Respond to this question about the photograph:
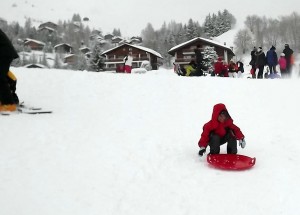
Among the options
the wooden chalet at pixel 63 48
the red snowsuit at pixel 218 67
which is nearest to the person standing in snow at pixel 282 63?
the red snowsuit at pixel 218 67

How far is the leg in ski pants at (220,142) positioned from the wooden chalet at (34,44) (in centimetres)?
10570

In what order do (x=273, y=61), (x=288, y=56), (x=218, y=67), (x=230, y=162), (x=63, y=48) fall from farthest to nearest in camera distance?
(x=63, y=48) < (x=218, y=67) < (x=288, y=56) < (x=273, y=61) < (x=230, y=162)

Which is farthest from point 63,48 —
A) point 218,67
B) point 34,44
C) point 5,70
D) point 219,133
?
point 219,133

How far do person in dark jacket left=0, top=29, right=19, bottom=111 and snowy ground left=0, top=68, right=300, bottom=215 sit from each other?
16.6 inches

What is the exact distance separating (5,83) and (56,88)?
148 inches

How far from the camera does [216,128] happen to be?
5.48m

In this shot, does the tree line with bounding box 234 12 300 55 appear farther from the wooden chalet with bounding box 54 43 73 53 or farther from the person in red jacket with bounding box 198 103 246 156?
the person in red jacket with bounding box 198 103 246 156

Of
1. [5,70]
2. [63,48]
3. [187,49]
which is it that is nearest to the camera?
[5,70]

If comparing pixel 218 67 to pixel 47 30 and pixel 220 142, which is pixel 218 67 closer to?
pixel 220 142

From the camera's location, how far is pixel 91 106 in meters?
9.09

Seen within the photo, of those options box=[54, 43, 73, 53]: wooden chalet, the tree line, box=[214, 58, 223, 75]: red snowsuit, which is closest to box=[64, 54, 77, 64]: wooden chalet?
box=[54, 43, 73, 53]: wooden chalet

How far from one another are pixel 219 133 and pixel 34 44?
108m

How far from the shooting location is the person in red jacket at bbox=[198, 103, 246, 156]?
17.7 ft

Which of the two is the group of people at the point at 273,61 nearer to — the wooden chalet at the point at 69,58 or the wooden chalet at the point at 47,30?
the wooden chalet at the point at 69,58
